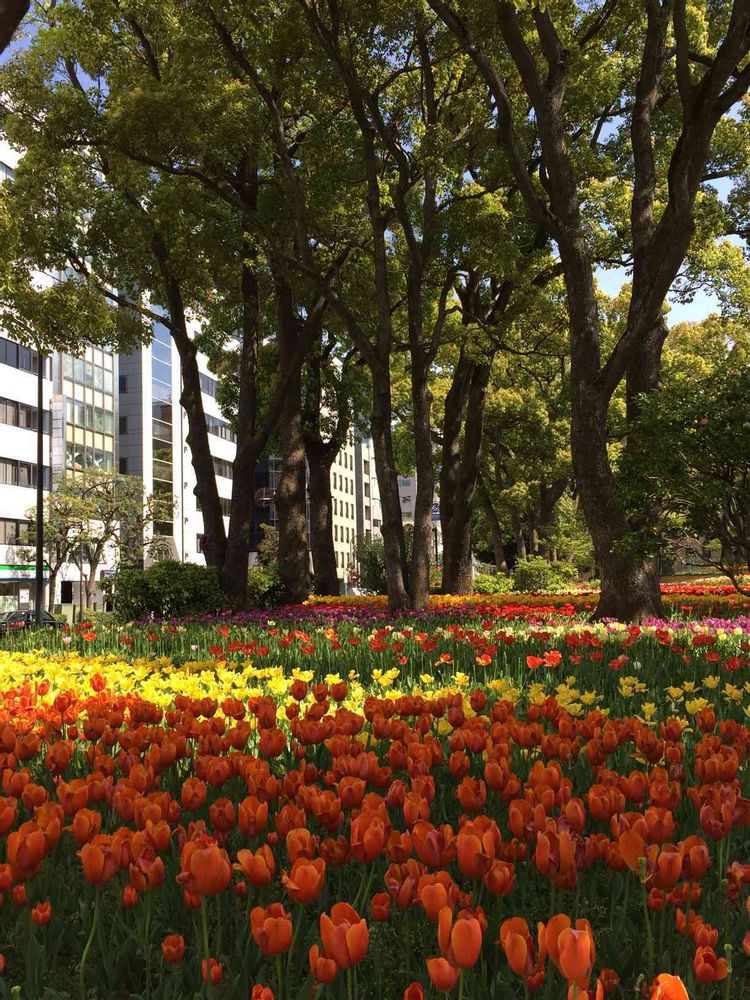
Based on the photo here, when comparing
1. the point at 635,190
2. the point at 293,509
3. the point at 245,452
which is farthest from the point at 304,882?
the point at 293,509

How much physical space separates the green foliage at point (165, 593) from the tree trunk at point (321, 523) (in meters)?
8.76

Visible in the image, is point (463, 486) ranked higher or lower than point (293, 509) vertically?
higher

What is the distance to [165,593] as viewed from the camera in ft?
58.7

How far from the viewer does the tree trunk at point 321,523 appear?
89.9ft

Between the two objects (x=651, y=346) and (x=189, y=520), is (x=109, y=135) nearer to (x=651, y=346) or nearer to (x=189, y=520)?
(x=651, y=346)

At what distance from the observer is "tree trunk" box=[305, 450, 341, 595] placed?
27.4 m

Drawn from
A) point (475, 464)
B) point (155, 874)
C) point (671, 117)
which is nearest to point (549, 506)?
point (475, 464)

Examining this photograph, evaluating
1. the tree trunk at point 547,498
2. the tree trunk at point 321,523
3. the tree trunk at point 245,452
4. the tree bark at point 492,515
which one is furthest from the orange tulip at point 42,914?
the tree trunk at point 547,498

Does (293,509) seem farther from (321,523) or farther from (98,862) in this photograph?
(98,862)

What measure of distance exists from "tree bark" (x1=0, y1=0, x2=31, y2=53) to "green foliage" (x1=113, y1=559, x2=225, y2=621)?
1271cm

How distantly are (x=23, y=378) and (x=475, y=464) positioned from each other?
108 ft

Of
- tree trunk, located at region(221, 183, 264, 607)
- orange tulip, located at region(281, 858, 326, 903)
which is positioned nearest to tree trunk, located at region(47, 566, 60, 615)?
tree trunk, located at region(221, 183, 264, 607)

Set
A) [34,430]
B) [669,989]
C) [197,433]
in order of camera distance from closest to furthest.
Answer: [669,989], [197,433], [34,430]

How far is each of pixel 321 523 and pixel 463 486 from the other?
5516 millimetres
